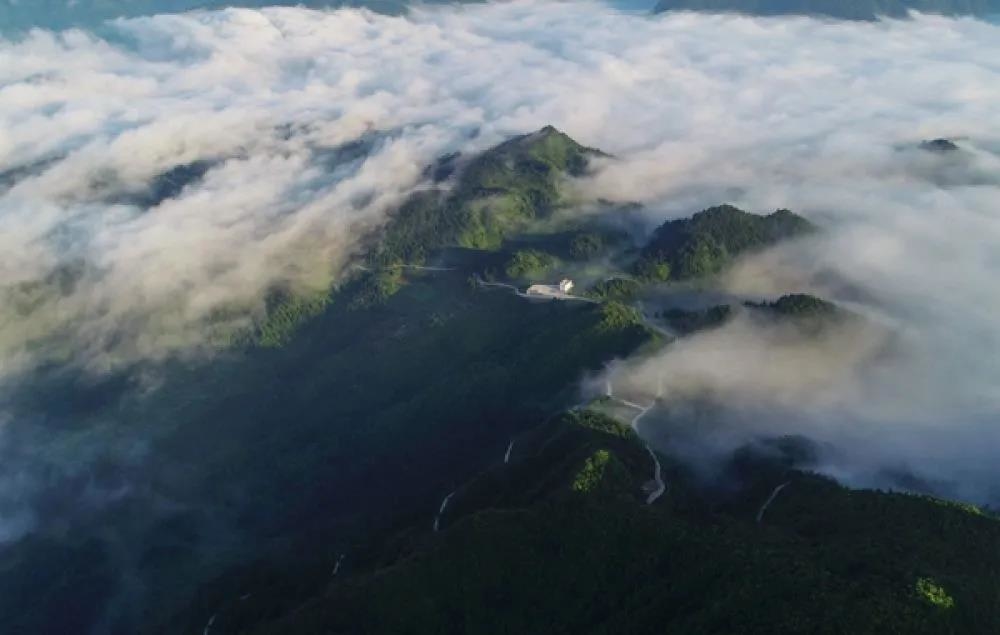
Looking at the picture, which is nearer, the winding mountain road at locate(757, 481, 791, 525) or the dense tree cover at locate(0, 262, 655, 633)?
the winding mountain road at locate(757, 481, 791, 525)

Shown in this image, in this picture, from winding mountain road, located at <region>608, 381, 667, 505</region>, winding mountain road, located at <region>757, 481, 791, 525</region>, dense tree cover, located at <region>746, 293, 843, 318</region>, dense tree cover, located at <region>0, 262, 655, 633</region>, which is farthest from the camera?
dense tree cover, located at <region>746, 293, 843, 318</region>

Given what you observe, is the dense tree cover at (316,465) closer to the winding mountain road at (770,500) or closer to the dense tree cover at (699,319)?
the dense tree cover at (699,319)

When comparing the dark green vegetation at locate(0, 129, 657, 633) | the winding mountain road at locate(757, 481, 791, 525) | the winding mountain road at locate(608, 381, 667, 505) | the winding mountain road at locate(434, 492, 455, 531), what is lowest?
the dark green vegetation at locate(0, 129, 657, 633)

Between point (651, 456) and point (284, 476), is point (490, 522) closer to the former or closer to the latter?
point (651, 456)

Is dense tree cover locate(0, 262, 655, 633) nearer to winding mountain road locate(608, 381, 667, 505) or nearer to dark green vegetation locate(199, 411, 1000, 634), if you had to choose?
winding mountain road locate(608, 381, 667, 505)

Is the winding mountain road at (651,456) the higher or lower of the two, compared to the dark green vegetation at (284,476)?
higher

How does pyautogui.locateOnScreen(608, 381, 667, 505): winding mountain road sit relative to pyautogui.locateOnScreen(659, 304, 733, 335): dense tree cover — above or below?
above


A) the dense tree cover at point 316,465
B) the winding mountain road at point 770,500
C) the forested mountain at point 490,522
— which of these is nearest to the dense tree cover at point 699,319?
the forested mountain at point 490,522

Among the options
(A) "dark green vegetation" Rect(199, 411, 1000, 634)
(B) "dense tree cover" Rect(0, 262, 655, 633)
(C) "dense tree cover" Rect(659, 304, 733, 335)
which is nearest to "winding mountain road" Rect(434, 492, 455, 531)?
(B) "dense tree cover" Rect(0, 262, 655, 633)

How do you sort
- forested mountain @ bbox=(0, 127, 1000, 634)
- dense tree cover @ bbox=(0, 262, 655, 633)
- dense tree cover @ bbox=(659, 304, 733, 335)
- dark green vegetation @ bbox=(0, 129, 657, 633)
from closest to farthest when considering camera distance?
forested mountain @ bbox=(0, 127, 1000, 634)
dark green vegetation @ bbox=(0, 129, 657, 633)
dense tree cover @ bbox=(0, 262, 655, 633)
dense tree cover @ bbox=(659, 304, 733, 335)
